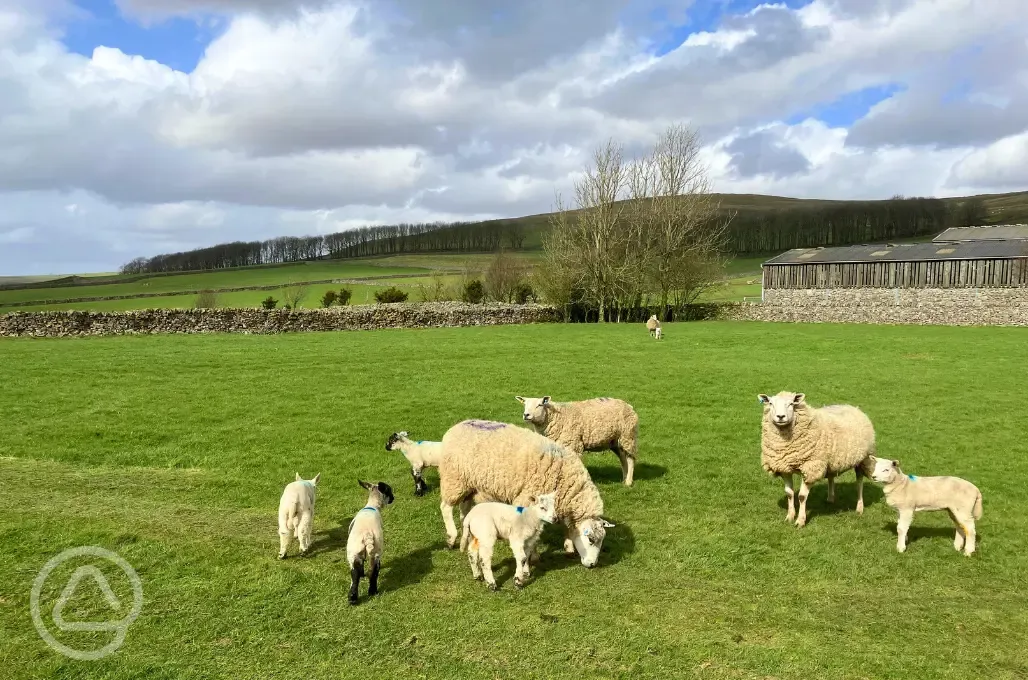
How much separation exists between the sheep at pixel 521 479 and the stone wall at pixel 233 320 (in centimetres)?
3489

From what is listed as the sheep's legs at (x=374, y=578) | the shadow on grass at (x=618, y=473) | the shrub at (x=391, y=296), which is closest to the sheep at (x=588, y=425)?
the shadow on grass at (x=618, y=473)

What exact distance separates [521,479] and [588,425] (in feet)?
9.52

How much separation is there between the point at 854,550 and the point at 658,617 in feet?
10.9

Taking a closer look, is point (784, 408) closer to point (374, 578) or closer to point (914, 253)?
point (374, 578)

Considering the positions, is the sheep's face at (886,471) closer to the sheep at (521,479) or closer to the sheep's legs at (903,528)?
the sheep's legs at (903,528)

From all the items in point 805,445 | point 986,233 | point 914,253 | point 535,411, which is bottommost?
point 805,445

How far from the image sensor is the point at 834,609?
6430 millimetres

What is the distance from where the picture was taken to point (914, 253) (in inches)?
2162

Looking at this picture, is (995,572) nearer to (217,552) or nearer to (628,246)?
(217,552)

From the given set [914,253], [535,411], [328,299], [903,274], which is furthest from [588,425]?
[328,299]

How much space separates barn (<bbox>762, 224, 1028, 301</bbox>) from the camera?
5009 cm

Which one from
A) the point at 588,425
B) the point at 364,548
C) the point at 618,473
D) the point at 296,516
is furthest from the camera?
the point at 618,473

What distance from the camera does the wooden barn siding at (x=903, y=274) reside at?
164 ft

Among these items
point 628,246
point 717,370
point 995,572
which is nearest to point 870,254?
point 628,246
